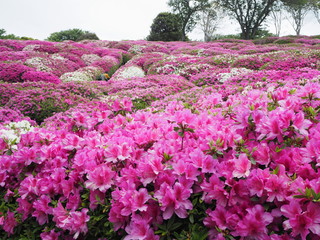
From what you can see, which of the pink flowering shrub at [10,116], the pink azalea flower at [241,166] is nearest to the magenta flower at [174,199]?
the pink azalea flower at [241,166]

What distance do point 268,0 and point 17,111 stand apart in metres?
45.9

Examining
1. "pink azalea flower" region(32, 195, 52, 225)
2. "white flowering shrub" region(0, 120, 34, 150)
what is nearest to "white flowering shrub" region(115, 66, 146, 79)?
"white flowering shrub" region(0, 120, 34, 150)

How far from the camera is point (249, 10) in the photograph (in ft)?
141

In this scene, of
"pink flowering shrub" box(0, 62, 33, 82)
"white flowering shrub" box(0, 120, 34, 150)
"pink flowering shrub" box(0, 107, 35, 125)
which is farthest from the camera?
"pink flowering shrub" box(0, 62, 33, 82)

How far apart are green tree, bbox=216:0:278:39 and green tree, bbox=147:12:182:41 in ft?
31.8

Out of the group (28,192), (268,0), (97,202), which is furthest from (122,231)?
(268,0)

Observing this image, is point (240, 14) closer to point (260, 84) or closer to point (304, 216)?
point (260, 84)

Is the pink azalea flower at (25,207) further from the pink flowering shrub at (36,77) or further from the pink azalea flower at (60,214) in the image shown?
the pink flowering shrub at (36,77)

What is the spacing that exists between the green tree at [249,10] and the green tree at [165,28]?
381 inches

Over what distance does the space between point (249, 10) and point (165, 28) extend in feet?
50.6

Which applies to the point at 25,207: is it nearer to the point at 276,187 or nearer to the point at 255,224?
the point at 255,224

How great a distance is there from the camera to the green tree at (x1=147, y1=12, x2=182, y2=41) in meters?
42.9

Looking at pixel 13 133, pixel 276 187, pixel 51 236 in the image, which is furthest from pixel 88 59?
pixel 276 187

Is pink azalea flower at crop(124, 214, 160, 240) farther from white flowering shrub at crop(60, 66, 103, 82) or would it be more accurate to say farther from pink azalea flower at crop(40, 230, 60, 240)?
white flowering shrub at crop(60, 66, 103, 82)
